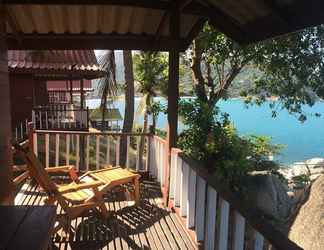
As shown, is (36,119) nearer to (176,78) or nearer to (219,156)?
(219,156)

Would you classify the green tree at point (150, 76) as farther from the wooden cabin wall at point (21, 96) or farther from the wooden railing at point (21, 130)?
the wooden cabin wall at point (21, 96)

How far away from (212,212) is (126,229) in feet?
4.93

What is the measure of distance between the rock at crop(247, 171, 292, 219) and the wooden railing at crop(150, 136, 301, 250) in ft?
11.6

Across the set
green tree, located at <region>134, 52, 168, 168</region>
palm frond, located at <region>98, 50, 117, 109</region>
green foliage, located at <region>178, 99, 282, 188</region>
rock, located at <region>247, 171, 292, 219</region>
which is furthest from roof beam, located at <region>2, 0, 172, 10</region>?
palm frond, located at <region>98, 50, 117, 109</region>

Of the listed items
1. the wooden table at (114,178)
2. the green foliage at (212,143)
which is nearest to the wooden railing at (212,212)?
the wooden table at (114,178)

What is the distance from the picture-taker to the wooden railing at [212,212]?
2.05 metres

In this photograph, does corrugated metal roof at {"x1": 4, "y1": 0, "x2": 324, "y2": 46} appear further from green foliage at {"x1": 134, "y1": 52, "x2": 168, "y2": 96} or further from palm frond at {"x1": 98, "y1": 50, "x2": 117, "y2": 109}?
palm frond at {"x1": 98, "y1": 50, "x2": 117, "y2": 109}

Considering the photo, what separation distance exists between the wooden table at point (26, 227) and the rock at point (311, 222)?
186 inches

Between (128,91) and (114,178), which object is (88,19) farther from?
(128,91)

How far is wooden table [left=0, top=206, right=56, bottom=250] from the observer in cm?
175

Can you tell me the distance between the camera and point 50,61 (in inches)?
494

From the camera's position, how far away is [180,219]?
4461 millimetres

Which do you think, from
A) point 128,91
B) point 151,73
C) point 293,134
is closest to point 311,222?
point 151,73

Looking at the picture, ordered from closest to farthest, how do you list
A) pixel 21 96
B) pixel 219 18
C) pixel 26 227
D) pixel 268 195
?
pixel 26 227 < pixel 219 18 < pixel 268 195 < pixel 21 96
